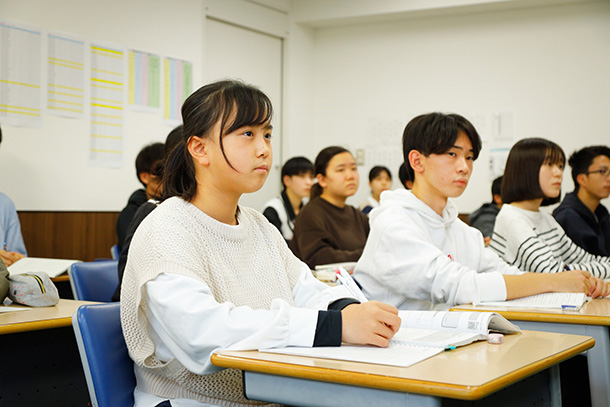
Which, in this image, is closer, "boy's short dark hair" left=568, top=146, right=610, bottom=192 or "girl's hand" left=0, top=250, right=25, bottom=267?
"girl's hand" left=0, top=250, right=25, bottom=267

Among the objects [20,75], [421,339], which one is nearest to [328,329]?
[421,339]

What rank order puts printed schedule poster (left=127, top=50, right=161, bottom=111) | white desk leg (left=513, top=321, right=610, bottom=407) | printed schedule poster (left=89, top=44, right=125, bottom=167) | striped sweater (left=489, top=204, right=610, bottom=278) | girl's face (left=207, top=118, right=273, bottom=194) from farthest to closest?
printed schedule poster (left=127, top=50, right=161, bottom=111) → printed schedule poster (left=89, top=44, right=125, bottom=167) → striped sweater (left=489, top=204, right=610, bottom=278) → white desk leg (left=513, top=321, right=610, bottom=407) → girl's face (left=207, top=118, right=273, bottom=194)

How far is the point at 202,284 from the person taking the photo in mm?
1371

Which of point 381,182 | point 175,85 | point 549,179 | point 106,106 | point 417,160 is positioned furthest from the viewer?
point 381,182

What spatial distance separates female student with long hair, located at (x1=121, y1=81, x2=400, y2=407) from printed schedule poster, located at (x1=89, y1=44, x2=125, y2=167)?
3255 mm

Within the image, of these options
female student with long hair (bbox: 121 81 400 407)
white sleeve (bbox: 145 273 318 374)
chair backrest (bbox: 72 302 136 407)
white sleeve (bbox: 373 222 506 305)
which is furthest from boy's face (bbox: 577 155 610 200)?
chair backrest (bbox: 72 302 136 407)

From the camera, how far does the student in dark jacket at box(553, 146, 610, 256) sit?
3.73 metres

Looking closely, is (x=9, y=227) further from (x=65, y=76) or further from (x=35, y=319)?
(x=35, y=319)

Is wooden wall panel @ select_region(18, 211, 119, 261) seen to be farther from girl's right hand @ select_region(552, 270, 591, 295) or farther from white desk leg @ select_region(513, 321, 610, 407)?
white desk leg @ select_region(513, 321, 610, 407)

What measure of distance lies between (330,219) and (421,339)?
2928mm

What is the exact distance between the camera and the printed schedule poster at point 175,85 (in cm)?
531

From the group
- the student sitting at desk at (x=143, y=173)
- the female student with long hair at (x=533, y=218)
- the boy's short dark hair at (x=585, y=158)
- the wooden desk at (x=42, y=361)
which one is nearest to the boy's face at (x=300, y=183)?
the student sitting at desk at (x=143, y=173)

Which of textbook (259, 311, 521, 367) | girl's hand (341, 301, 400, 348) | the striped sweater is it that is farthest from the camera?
the striped sweater

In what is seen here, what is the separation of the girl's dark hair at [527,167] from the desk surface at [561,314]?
1.12 meters
